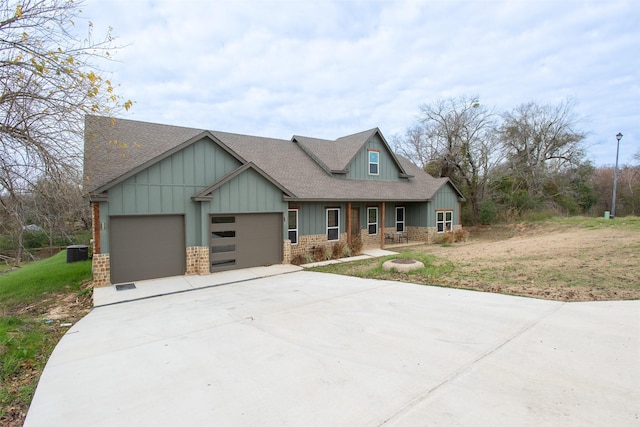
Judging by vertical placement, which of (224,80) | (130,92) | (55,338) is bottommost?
(55,338)

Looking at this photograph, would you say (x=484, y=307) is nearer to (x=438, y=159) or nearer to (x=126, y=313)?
(x=126, y=313)

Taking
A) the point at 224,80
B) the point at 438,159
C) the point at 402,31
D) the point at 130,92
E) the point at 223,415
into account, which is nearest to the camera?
the point at 223,415

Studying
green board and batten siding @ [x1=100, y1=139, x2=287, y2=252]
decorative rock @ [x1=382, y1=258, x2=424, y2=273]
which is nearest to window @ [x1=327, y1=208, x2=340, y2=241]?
green board and batten siding @ [x1=100, y1=139, x2=287, y2=252]

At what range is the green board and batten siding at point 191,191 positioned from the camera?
392 inches

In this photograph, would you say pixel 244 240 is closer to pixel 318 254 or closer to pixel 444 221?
pixel 318 254

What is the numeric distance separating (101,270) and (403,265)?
926cm

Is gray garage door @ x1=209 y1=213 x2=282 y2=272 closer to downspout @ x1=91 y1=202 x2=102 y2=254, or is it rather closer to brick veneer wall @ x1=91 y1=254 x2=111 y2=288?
brick veneer wall @ x1=91 y1=254 x2=111 y2=288

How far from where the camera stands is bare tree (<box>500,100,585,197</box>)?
27.4 meters

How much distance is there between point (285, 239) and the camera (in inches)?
514

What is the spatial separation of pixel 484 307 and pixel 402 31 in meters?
10.5

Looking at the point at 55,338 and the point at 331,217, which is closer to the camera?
the point at 55,338

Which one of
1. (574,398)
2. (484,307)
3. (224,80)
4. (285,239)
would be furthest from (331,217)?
(574,398)

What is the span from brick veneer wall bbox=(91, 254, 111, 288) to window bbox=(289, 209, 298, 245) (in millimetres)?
7118

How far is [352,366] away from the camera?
4.33m
